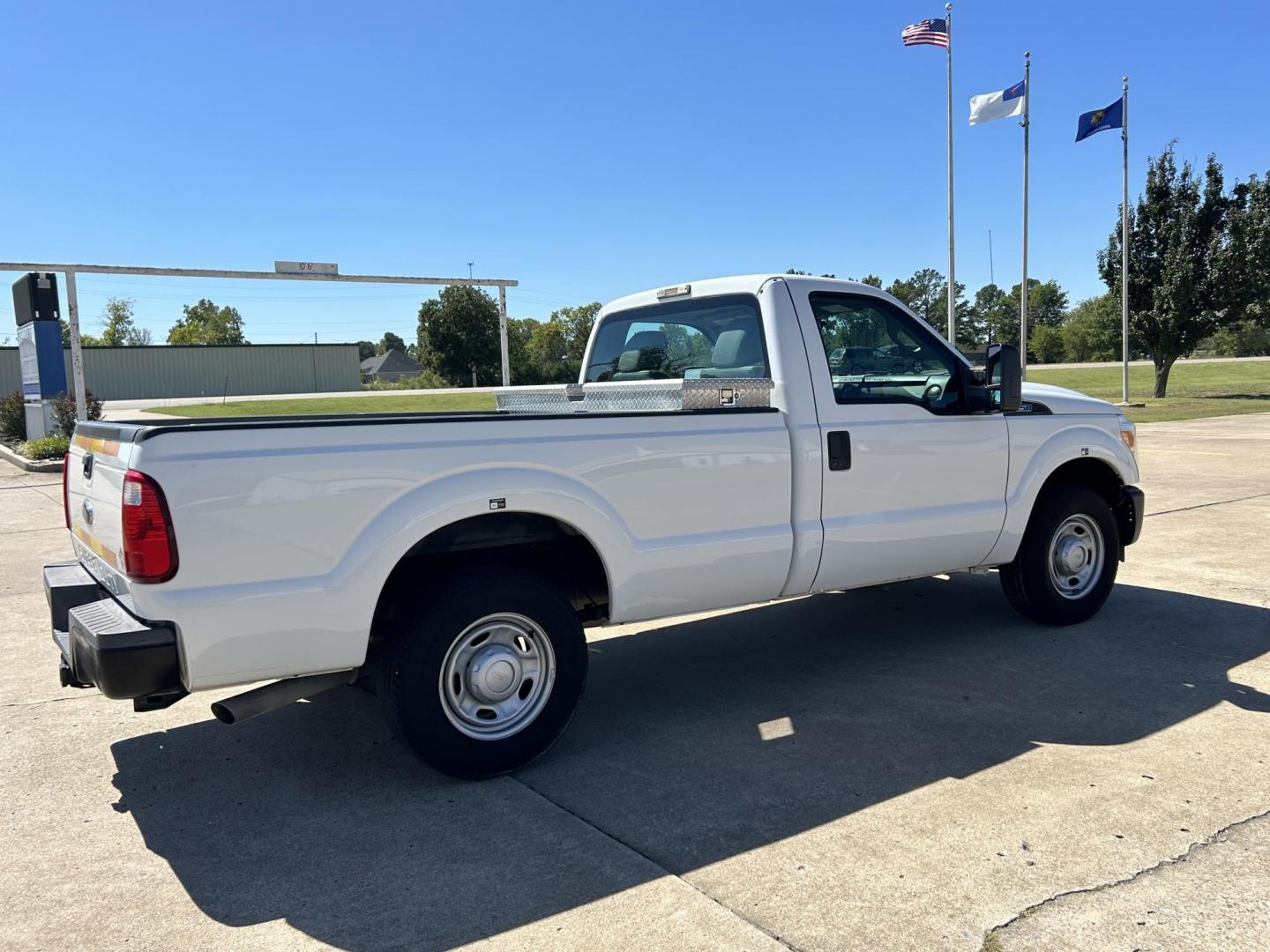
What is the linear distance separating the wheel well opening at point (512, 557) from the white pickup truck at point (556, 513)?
1 cm

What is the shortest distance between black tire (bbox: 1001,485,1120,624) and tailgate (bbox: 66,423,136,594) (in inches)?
184

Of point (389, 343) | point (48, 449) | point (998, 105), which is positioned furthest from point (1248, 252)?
point (389, 343)

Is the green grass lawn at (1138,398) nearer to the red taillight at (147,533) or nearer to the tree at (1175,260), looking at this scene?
the tree at (1175,260)

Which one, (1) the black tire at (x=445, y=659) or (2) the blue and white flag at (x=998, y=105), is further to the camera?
(2) the blue and white flag at (x=998, y=105)

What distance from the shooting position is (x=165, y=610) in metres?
3.19

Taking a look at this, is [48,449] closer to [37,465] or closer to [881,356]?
[37,465]

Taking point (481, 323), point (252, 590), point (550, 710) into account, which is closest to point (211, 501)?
point (252, 590)

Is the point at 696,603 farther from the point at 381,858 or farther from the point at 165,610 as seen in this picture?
the point at 165,610

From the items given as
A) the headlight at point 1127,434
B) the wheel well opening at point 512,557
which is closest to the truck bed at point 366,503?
the wheel well opening at point 512,557

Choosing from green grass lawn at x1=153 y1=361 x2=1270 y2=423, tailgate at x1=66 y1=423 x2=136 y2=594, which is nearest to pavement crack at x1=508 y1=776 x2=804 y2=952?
tailgate at x1=66 y1=423 x2=136 y2=594

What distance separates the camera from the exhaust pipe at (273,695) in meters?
3.48

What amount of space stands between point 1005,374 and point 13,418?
70.7 ft

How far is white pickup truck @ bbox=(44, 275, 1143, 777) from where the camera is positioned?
3.26 meters

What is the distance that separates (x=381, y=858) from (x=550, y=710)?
0.93 m
